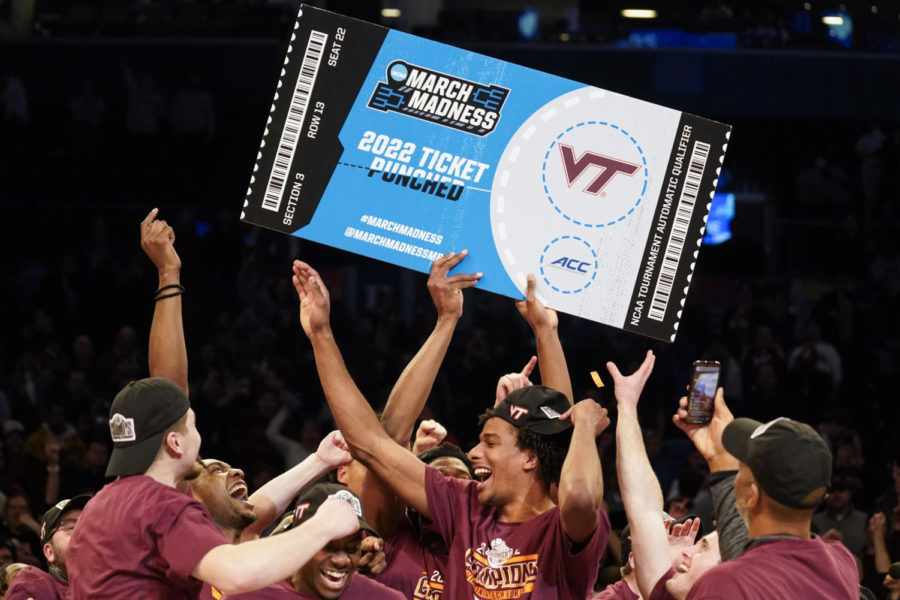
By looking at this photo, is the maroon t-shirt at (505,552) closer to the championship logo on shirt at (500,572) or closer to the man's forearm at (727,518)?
the championship logo on shirt at (500,572)

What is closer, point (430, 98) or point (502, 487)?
point (502, 487)

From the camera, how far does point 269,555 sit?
2.71 m

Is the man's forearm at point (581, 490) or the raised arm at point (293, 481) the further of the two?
the raised arm at point (293, 481)

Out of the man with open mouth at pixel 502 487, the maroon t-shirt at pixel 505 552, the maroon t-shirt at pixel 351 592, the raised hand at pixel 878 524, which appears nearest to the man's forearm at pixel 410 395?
the man with open mouth at pixel 502 487

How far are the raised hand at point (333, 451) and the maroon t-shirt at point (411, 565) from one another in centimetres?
41

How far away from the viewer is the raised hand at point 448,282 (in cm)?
380

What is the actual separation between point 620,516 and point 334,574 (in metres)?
5.67

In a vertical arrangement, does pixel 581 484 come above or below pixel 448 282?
below

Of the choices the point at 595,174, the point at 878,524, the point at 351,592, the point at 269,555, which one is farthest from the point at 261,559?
the point at 878,524

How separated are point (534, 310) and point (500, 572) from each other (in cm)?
85

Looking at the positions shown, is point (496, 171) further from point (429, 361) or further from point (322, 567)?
point (322, 567)

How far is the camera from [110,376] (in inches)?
429

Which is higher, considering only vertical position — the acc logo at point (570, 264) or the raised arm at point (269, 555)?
the acc logo at point (570, 264)

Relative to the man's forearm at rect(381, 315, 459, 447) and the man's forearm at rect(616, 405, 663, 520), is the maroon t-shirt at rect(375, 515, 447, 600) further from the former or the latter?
the man's forearm at rect(616, 405, 663, 520)
